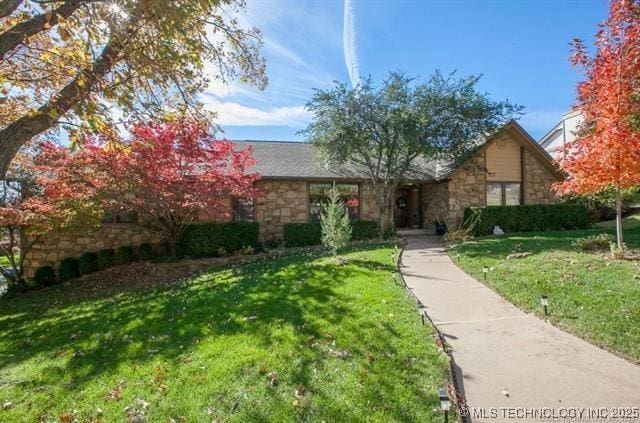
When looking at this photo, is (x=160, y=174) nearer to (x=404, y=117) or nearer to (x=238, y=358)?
(x=238, y=358)

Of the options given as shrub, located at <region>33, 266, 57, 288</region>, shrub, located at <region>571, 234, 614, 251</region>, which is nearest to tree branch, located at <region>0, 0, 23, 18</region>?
shrub, located at <region>571, 234, 614, 251</region>

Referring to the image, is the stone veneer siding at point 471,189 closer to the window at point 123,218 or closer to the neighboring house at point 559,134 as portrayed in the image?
the neighboring house at point 559,134

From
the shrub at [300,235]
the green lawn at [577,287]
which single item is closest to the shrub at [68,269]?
the shrub at [300,235]

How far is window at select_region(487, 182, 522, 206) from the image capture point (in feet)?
49.9

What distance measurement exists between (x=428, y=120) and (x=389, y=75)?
2.20 metres

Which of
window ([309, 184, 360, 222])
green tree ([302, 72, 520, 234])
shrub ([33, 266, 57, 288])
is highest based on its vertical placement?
green tree ([302, 72, 520, 234])

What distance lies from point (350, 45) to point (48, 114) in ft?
34.3

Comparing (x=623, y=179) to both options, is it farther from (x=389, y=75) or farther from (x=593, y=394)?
(x=389, y=75)

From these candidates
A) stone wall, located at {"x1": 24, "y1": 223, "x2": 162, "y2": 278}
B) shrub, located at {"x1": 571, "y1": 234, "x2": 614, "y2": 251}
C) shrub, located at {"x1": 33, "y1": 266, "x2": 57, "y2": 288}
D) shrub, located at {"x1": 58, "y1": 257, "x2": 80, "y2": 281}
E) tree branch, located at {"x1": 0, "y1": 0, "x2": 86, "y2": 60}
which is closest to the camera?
tree branch, located at {"x1": 0, "y1": 0, "x2": 86, "y2": 60}

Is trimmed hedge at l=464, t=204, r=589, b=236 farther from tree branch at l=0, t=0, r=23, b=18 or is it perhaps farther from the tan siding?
tree branch at l=0, t=0, r=23, b=18

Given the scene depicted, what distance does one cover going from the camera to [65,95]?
3.80 m

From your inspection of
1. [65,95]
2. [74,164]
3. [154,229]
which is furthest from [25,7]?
[154,229]

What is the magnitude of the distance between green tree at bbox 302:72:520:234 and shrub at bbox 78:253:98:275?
29.5 feet

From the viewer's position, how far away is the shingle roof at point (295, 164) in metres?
13.9
